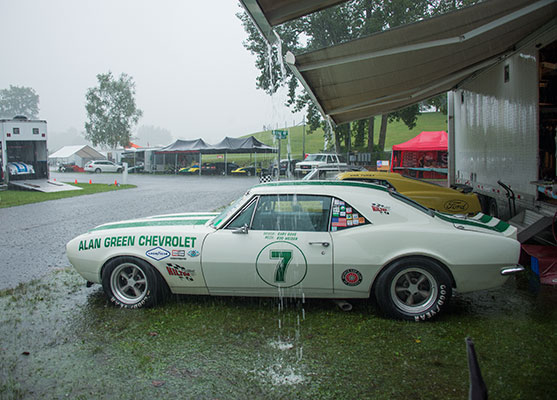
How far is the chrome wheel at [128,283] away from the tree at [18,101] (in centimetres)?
13577

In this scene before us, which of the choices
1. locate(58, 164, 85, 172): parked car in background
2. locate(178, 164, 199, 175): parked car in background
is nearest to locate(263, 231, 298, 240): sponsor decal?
locate(178, 164, 199, 175): parked car in background

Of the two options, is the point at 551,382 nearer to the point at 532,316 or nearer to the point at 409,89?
the point at 532,316

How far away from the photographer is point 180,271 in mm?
4340

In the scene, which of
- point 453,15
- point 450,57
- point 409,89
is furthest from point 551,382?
point 409,89

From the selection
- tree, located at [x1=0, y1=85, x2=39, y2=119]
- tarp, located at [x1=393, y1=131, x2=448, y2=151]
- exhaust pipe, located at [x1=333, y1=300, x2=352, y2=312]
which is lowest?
exhaust pipe, located at [x1=333, y1=300, x2=352, y2=312]

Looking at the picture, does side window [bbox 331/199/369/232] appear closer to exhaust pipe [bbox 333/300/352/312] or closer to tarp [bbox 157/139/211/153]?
exhaust pipe [bbox 333/300/352/312]

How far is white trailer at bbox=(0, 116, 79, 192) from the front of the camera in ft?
65.9

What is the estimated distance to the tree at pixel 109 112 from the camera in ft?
229

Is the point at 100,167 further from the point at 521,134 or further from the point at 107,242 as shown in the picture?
the point at 521,134

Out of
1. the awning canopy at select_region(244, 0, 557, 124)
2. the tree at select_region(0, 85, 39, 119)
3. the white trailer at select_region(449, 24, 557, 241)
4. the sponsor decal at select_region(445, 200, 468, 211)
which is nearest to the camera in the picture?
the awning canopy at select_region(244, 0, 557, 124)

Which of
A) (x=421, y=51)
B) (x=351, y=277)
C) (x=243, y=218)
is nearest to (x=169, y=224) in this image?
(x=243, y=218)

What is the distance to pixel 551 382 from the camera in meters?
3.02

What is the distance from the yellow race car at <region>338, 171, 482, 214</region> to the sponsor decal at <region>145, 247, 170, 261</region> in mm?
4568

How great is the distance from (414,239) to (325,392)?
171 centimetres
